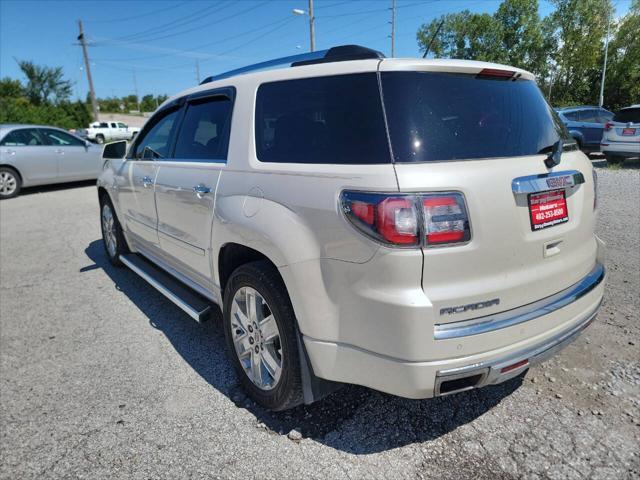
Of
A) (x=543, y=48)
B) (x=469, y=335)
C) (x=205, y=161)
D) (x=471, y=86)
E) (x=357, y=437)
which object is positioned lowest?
(x=357, y=437)

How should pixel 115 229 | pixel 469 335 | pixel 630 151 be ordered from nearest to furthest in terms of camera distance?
pixel 469 335, pixel 115 229, pixel 630 151

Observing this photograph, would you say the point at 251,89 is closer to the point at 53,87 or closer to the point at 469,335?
the point at 469,335

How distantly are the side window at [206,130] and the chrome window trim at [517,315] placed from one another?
1.72m

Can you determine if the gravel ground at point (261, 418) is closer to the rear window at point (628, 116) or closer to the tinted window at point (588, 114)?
the rear window at point (628, 116)

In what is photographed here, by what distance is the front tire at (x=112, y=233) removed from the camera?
4879 millimetres

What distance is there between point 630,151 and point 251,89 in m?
11.5

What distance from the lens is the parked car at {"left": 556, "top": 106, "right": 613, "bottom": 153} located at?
1305 cm

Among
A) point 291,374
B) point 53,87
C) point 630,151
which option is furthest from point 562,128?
point 53,87

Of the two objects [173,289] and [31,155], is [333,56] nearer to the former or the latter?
[173,289]

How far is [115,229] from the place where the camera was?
4.95 meters

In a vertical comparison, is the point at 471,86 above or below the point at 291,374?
above

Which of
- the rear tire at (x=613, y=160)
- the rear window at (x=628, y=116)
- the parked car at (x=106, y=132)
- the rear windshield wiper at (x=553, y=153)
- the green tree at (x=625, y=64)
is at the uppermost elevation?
the green tree at (x=625, y=64)

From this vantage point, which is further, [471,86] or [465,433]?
[465,433]

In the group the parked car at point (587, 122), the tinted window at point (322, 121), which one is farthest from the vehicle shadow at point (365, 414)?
the parked car at point (587, 122)
